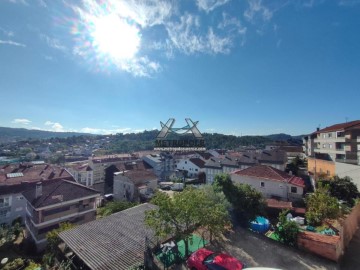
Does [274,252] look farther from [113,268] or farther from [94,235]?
[94,235]

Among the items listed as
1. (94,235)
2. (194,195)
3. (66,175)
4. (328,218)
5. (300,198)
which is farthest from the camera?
(66,175)

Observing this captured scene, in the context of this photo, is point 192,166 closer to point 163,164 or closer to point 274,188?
point 163,164

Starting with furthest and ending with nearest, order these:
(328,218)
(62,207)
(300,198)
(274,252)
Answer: (300,198)
(62,207)
(328,218)
(274,252)

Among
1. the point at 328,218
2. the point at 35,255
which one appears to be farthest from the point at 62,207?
the point at 328,218

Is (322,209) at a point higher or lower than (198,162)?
higher

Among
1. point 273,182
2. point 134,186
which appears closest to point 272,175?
point 273,182
